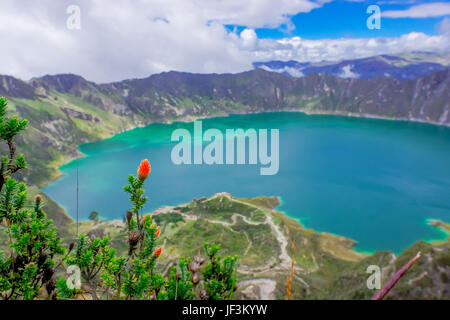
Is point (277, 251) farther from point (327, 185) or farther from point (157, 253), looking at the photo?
point (157, 253)

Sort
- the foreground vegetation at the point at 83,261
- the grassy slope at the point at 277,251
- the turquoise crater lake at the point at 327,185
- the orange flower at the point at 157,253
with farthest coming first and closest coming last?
1. the turquoise crater lake at the point at 327,185
2. the grassy slope at the point at 277,251
3. the orange flower at the point at 157,253
4. the foreground vegetation at the point at 83,261

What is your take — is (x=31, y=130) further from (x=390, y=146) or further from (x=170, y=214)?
(x=390, y=146)

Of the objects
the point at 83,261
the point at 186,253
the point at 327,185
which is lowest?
the point at 186,253

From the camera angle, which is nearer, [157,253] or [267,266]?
[157,253]

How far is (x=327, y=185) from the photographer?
109m

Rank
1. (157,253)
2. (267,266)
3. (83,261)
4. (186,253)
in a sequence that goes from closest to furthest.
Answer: (157,253) < (83,261) < (267,266) < (186,253)

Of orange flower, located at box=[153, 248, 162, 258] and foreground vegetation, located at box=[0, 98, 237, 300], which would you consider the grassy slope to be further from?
orange flower, located at box=[153, 248, 162, 258]

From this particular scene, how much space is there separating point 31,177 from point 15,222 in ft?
469

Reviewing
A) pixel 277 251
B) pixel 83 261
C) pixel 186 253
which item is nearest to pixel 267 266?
pixel 277 251

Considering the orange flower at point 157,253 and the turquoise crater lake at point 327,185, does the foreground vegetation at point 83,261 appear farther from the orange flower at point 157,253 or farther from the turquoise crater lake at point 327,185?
the turquoise crater lake at point 327,185

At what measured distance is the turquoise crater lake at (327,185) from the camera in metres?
80.5

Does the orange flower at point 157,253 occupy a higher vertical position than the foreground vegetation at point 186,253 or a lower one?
higher

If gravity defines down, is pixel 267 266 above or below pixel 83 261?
below

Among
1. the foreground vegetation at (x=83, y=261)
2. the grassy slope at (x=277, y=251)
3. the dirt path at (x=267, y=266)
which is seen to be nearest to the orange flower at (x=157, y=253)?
the foreground vegetation at (x=83, y=261)
